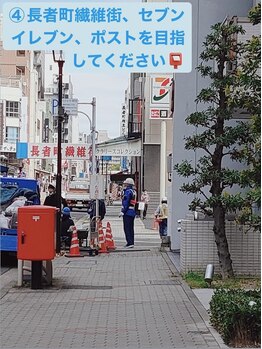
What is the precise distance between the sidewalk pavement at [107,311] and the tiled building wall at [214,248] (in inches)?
21.8

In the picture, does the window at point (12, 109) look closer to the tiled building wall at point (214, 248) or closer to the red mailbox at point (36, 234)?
the tiled building wall at point (214, 248)

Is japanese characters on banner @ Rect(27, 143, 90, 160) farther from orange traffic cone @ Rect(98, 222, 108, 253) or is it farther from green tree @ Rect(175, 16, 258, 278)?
green tree @ Rect(175, 16, 258, 278)

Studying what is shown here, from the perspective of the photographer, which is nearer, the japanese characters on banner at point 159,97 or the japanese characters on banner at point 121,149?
the japanese characters on banner at point 159,97

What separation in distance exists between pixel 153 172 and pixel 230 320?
119 ft

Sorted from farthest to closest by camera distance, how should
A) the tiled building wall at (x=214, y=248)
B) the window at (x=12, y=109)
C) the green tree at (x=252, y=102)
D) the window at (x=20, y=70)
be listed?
the window at (x=20, y=70), the window at (x=12, y=109), the tiled building wall at (x=214, y=248), the green tree at (x=252, y=102)

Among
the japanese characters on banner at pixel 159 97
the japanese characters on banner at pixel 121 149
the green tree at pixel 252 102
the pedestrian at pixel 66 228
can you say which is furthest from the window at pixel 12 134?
the green tree at pixel 252 102

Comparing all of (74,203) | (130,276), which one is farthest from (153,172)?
(130,276)

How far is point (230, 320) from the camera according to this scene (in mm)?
8492

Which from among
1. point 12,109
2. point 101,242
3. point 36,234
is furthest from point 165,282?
point 12,109

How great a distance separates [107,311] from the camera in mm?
10773

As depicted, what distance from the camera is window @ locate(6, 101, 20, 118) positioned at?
7044 centimetres

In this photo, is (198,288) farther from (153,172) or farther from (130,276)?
(153,172)

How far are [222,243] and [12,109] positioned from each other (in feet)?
194

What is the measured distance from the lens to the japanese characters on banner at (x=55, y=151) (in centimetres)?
3091
